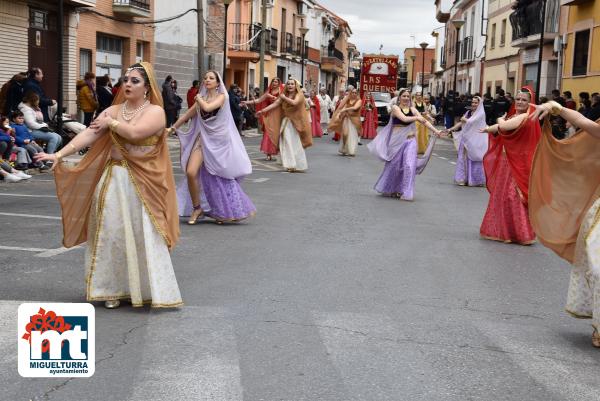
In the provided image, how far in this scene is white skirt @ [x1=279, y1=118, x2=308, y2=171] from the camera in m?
17.8

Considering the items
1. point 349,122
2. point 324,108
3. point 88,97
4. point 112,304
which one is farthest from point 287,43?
point 112,304

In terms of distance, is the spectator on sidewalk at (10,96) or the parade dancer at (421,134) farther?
the spectator on sidewalk at (10,96)

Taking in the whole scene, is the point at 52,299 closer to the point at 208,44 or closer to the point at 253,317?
the point at 253,317

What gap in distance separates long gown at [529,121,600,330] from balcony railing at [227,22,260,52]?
3915 cm

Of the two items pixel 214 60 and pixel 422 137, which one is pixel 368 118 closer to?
pixel 214 60

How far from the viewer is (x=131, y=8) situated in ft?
94.4

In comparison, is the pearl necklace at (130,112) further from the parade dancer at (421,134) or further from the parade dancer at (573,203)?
the parade dancer at (421,134)

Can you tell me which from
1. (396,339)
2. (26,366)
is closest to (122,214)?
(26,366)

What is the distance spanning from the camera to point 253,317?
19.0 feet

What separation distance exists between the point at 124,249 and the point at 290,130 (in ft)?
40.8

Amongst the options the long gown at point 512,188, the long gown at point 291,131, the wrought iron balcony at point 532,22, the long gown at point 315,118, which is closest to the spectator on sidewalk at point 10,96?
the long gown at point 291,131

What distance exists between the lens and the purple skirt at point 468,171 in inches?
650

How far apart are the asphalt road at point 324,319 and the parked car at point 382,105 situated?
33171mm

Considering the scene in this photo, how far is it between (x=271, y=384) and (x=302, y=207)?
766cm
